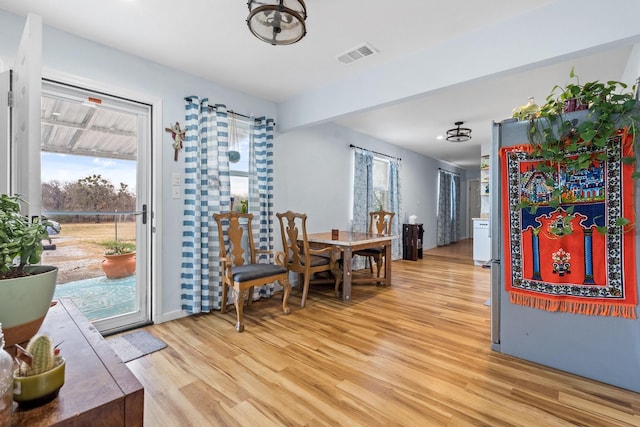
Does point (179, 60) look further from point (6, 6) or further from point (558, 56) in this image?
point (558, 56)

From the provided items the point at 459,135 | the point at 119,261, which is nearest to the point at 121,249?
the point at 119,261

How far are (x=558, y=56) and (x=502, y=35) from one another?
0.42 metres

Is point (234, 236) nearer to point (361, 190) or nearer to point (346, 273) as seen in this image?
point (346, 273)

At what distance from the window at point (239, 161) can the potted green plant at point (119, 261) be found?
116cm

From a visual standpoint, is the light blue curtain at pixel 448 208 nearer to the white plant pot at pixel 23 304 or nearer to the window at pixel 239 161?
the window at pixel 239 161

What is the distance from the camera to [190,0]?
2.04 m

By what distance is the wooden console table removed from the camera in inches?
Answer: 23.6

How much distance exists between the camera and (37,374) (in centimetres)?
63

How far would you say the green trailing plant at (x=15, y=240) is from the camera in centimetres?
76

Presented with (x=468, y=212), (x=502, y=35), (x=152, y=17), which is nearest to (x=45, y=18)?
(x=152, y=17)

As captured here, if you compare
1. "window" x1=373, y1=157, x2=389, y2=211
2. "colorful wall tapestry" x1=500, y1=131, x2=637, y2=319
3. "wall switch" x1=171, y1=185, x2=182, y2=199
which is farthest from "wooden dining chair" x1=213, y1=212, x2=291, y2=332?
"window" x1=373, y1=157, x2=389, y2=211

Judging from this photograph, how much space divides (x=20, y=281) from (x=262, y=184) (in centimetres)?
306

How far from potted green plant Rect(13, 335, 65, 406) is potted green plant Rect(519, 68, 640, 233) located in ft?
8.20

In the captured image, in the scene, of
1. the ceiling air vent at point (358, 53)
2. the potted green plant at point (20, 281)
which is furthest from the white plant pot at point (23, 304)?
the ceiling air vent at point (358, 53)
